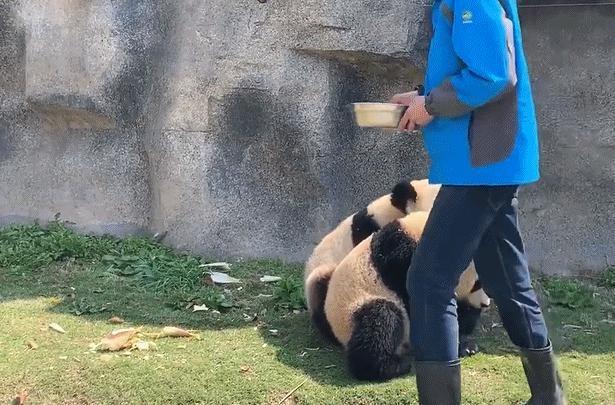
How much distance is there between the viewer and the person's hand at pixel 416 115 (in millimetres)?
2941

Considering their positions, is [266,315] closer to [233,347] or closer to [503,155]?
[233,347]

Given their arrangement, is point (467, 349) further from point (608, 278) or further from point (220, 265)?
point (220, 265)

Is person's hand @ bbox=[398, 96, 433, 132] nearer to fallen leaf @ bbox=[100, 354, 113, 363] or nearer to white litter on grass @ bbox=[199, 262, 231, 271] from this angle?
fallen leaf @ bbox=[100, 354, 113, 363]

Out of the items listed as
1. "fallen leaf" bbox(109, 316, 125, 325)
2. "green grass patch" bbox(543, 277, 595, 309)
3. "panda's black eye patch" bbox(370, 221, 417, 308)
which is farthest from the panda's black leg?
"fallen leaf" bbox(109, 316, 125, 325)

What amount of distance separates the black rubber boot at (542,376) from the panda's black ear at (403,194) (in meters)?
1.34

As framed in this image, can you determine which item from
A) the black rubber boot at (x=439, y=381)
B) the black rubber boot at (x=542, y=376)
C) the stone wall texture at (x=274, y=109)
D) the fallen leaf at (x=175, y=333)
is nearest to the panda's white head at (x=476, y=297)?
the black rubber boot at (x=542, y=376)

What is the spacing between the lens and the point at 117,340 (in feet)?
13.1

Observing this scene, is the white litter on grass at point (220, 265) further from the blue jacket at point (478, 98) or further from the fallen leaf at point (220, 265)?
the blue jacket at point (478, 98)

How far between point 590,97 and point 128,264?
3126 millimetres

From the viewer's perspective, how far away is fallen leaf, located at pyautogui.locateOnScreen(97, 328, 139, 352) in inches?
155

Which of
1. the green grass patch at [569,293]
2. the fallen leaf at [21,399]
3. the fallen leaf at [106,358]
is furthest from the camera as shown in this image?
the green grass patch at [569,293]

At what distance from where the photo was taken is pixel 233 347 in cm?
405

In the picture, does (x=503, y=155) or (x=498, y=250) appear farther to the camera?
(x=498, y=250)

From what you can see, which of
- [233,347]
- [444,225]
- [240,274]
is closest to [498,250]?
[444,225]
